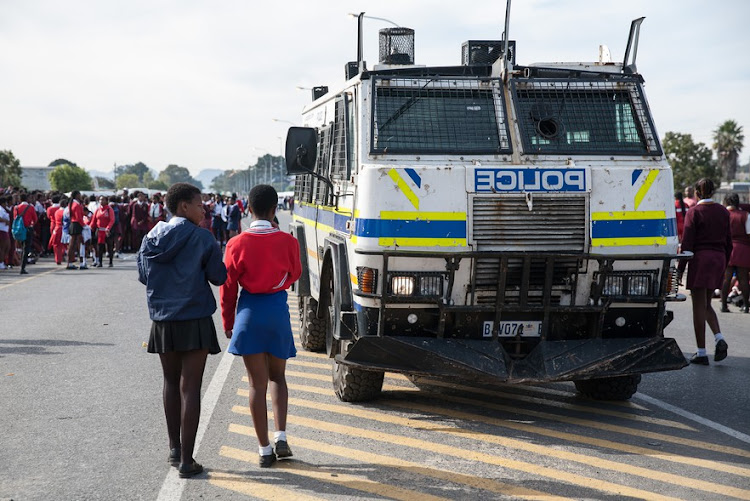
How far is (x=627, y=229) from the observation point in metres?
6.82

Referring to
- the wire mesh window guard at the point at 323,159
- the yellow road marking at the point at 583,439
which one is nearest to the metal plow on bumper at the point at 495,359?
the yellow road marking at the point at 583,439

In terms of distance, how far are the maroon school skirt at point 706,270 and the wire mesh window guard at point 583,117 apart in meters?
2.68

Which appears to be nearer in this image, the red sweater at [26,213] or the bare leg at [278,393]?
the bare leg at [278,393]

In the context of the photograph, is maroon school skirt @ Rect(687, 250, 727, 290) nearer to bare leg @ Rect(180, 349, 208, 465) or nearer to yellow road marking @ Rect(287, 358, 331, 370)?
yellow road marking @ Rect(287, 358, 331, 370)

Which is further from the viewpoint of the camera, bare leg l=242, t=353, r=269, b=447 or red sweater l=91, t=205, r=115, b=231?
red sweater l=91, t=205, r=115, b=231

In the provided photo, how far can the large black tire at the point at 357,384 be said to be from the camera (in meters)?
7.33

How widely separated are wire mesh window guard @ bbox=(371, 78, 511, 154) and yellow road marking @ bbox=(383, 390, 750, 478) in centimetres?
221

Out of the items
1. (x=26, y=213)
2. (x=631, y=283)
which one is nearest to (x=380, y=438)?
(x=631, y=283)

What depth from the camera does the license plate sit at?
6.84 m

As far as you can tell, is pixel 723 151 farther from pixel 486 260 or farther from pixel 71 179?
pixel 71 179

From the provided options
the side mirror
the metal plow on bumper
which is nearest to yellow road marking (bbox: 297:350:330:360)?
the side mirror

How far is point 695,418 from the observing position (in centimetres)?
714

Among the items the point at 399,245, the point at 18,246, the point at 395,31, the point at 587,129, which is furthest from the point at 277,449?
the point at 18,246

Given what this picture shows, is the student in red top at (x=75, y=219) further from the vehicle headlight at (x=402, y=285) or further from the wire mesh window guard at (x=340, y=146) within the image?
the vehicle headlight at (x=402, y=285)
